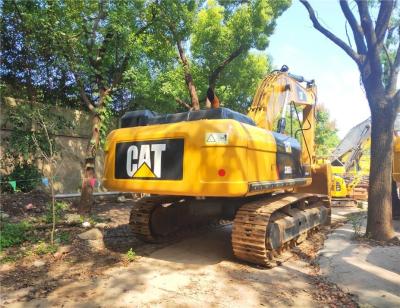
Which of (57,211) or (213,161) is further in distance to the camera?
(57,211)

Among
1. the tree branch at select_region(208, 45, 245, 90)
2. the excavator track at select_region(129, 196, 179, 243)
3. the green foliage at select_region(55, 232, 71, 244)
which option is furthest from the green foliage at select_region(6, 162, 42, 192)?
the tree branch at select_region(208, 45, 245, 90)

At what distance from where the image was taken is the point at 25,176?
1001 centimetres

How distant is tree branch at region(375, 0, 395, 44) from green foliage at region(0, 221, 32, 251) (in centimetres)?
716

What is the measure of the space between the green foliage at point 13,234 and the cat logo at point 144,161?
2228 mm

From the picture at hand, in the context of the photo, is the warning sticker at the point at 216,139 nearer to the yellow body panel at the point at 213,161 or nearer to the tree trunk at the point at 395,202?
the yellow body panel at the point at 213,161

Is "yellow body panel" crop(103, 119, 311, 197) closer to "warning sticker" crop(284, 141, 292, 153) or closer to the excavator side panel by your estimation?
"warning sticker" crop(284, 141, 292, 153)

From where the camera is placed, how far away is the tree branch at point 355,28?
6902 millimetres

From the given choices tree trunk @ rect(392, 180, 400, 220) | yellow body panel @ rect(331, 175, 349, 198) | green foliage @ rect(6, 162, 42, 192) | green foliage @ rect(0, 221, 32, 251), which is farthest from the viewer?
yellow body panel @ rect(331, 175, 349, 198)

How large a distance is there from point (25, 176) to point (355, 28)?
8738 millimetres

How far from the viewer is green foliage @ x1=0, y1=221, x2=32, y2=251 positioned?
5.88 metres

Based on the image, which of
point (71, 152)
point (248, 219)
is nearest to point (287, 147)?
point (248, 219)

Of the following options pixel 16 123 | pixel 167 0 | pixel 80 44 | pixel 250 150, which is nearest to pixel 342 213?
pixel 250 150

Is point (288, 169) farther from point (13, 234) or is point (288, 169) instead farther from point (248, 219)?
point (13, 234)

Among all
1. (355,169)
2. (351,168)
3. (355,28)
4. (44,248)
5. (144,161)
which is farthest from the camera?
(351,168)
